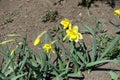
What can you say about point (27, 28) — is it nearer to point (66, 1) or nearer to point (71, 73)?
point (66, 1)

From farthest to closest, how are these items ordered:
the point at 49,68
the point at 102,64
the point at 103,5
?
the point at 103,5 → the point at 102,64 → the point at 49,68

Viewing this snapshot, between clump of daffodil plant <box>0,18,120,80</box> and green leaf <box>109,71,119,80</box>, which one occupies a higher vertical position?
clump of daffodil plant <box>0,18,120,80</box>

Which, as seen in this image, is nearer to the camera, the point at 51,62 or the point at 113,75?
the point at 51,62

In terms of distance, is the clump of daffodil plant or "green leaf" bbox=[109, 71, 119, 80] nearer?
the clump of daffodil plant

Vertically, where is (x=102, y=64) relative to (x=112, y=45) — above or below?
below

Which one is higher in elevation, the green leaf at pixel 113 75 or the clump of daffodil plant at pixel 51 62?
the clump of daffodil plant at pixel 51 62

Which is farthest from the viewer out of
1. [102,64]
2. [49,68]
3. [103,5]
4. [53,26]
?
[103,5]

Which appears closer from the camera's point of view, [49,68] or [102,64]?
[49,68]

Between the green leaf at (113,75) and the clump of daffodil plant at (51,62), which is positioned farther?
the green leaf at (113,75)

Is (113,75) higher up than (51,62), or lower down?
lower down

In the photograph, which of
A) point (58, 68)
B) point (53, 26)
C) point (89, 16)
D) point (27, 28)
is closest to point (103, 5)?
point (89, 16)
